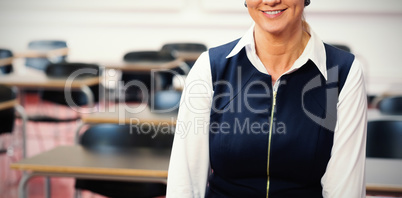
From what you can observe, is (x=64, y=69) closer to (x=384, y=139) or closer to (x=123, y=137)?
(x=123, y=137)

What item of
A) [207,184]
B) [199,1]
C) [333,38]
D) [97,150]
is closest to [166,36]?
[199,1]

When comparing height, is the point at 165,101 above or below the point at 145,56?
below

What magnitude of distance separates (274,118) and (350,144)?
0.76 ft

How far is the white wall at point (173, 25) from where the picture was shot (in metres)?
6.66

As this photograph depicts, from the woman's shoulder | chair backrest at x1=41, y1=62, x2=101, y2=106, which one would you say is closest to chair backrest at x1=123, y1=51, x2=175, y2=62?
chair backrest at x1=41, y1=62, x2=101, y2=106

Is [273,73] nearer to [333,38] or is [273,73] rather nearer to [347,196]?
[347,196]

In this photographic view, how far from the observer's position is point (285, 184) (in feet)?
4.92

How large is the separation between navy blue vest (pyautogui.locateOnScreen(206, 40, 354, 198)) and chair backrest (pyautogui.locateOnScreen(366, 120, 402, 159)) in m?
1.03

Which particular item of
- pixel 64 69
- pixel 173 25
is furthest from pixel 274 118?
pixel 173 25

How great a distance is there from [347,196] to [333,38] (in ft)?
18.5

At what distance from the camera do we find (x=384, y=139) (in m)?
2.43

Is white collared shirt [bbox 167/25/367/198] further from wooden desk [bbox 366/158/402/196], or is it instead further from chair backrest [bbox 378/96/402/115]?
chair backrest [bbox 378/96/402/115]

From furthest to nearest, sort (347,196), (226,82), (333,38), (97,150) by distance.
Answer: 1. (333,38)
2. (97,150)
3. (226,82)
4. (347,196)

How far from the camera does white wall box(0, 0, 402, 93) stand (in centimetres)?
666
